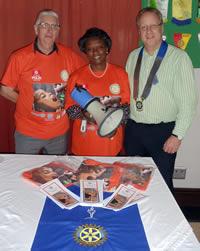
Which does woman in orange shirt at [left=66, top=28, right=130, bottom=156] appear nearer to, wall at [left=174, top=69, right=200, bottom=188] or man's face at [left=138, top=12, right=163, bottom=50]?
man's face at [left=138, top=12, right=163, bottom=50]

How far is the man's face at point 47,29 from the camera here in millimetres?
2014

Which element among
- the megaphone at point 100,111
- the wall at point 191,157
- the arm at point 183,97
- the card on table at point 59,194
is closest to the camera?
the card on table at point 59,194

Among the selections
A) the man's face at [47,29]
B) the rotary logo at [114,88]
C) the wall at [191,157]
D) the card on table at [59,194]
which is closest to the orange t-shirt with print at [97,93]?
the rotary logo at [114,88]

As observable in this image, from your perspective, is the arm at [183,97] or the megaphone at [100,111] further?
the arm at [183,97]

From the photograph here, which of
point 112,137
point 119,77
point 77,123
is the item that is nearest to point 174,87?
point 119,77

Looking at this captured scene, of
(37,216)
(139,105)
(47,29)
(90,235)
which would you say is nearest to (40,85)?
(47,29)

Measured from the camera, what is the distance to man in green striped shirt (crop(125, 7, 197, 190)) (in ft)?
6.34

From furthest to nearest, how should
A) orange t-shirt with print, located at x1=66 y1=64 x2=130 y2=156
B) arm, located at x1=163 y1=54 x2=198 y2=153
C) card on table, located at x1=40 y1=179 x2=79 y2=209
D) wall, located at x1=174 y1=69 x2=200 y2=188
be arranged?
1. wall, located at x1=174 y1=69 x2=200 y2=188
2. orange t-shirt with print, located at x1=66 y1=64 x2=130 y2=156
3. arm, located at x1=163 y1=54 x2=198 y2=153
4. card on table, located at x1=40 y1=179 x2=79 y2=209

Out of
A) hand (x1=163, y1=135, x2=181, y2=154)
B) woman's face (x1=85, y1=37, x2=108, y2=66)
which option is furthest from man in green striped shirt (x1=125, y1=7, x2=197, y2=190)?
woman's face (x1=85, y1=37, x2=108, y2=66)

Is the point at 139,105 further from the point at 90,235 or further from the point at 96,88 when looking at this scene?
the point at 90,235

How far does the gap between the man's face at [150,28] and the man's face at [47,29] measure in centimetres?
53

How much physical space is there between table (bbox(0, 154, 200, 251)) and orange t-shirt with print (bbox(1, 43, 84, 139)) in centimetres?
49

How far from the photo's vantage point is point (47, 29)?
2016mm

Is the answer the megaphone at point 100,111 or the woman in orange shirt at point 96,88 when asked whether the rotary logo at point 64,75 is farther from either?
the megaphone at point 100,111
